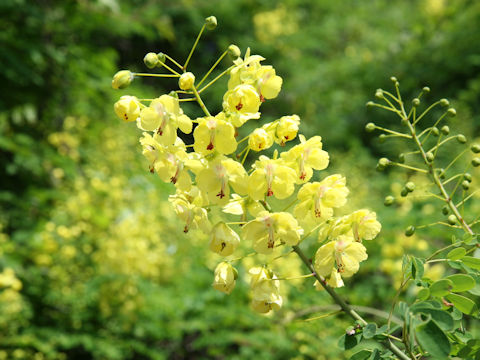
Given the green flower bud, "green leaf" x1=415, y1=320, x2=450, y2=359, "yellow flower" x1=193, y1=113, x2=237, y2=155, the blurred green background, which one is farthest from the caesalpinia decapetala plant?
the blurred green background

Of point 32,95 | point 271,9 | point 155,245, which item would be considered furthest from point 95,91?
point 271,9

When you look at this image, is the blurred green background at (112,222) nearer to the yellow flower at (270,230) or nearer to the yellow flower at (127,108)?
the yellow flower at (270,230)

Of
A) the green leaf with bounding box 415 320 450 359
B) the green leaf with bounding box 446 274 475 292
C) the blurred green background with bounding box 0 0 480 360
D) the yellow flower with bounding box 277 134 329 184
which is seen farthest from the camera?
the blurred green background with bounding box 0 0 480 360

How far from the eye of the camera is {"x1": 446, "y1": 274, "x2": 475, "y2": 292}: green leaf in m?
0.68

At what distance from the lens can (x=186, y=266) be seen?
2.84m

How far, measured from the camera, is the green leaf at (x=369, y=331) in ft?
2.19

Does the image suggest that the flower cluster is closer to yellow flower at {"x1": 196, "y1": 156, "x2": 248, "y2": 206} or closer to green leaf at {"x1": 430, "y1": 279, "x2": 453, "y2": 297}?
yellow flower at {"x1": 196, "y1": 156, "x2": 248, "y2": 206}

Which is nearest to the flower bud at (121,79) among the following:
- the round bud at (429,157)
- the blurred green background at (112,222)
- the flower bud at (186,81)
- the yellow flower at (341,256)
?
the flower bud at (186,81)

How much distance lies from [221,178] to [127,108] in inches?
8.5

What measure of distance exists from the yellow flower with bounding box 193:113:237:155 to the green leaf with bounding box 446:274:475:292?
1.35ft

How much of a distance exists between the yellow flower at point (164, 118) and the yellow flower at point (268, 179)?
0.16 m

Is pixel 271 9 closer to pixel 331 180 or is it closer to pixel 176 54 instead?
pixel 176 54

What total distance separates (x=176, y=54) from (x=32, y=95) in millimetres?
5082

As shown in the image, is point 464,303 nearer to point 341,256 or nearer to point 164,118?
point 341,256
